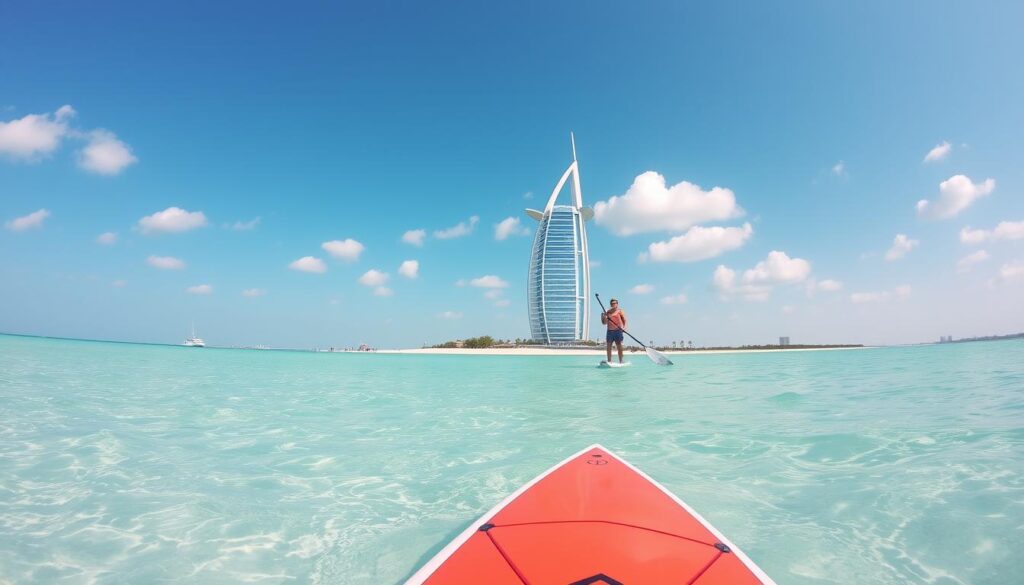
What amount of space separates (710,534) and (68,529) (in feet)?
15.8

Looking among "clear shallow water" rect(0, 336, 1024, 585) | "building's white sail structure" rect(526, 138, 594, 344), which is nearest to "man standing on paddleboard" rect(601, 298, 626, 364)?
"clear shallow water" rect(0, 336, 1024, 585)

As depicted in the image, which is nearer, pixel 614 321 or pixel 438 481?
pixel 438 481

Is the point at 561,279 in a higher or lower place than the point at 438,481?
higher

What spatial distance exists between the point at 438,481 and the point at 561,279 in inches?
2902

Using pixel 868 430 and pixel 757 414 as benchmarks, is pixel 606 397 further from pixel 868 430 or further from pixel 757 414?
pixel 868 430

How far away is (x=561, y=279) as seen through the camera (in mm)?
77625

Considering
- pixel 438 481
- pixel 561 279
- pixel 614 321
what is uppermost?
pixel 561 279

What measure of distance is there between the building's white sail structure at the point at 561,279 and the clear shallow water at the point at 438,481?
224 feet

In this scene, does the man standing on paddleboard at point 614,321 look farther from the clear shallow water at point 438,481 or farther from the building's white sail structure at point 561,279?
the building's white sail structure at point 561,279

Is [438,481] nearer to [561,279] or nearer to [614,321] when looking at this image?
[614,321]

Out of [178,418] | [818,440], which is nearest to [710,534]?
[818,440]

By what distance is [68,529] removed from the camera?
11.6 feet

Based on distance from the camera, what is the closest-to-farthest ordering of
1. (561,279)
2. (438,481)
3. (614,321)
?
(438,481) < (614,321) < (561,279)

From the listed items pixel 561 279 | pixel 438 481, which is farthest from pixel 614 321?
pixel 561 279
